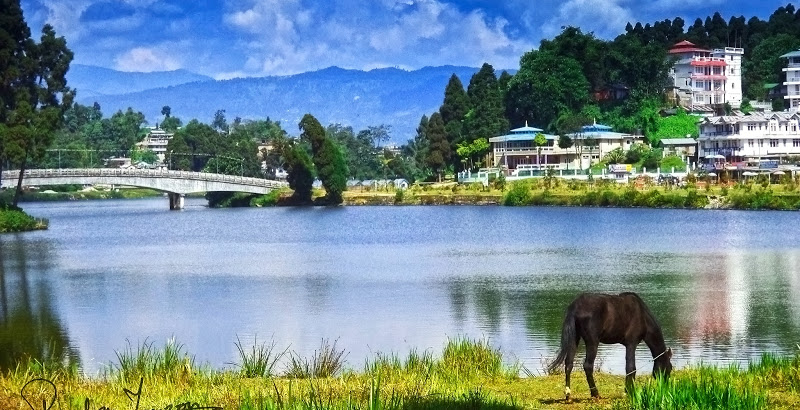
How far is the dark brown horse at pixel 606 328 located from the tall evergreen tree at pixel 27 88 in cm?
5574

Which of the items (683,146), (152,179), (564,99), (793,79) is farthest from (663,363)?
(793,79)

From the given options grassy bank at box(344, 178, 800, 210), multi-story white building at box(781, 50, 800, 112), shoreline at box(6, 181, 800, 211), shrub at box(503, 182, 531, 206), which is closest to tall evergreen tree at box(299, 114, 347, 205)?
shoreline at box(6, 181, 800, 211)

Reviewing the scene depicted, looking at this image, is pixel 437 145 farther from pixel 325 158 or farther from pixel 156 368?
pixel 156 368

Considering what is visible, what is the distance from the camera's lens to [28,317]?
3120 cm

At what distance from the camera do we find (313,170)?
346 feet

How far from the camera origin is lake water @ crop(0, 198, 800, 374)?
83.8 feet

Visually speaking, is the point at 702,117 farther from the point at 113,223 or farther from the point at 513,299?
the point at 513,299

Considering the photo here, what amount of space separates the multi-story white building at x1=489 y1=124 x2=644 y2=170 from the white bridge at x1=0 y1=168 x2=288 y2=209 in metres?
19.3

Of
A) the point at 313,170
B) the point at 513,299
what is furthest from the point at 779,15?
the point at 513,299

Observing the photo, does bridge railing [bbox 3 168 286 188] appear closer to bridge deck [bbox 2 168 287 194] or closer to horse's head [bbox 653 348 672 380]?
bridge deck [bbox 2 168 287 194]

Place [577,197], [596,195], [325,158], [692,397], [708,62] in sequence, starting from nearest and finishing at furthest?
[692,397] < [596,195] < [577,197] < [325,158] < [708,62]

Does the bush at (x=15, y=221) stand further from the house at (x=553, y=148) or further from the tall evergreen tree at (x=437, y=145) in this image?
the house at (x=553, y=148)

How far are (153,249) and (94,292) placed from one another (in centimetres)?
1977

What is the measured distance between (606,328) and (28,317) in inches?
783
